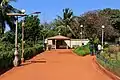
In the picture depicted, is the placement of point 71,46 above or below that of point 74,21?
below

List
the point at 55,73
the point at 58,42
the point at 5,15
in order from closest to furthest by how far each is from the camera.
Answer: the point at 55,73 → the point at 5,15 → the point at 58,42

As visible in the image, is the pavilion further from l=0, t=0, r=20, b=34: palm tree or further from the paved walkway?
the paved walkway

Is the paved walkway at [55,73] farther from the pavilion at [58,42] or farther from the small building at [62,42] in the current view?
the pavilion at [58,42]

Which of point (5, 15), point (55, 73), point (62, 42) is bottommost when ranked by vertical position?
point (55, 73)

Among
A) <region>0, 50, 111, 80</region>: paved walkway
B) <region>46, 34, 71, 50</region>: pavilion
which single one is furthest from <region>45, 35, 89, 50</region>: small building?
<region>0, 50, 111, 80</region>: paved walkway

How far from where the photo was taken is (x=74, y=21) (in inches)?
3113

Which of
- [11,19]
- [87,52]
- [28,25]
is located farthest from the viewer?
[28,25]

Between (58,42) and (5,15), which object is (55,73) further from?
(58,42)

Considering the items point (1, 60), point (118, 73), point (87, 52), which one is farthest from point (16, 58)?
point (87, 52)

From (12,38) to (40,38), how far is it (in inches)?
1096

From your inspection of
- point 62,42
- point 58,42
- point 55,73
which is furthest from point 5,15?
point 62,42

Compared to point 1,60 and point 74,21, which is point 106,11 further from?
point 1,60

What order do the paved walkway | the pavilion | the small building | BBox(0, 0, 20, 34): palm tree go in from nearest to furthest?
the paved walkway
BBox(0, 0, 20, 34): palm tree
the small building
the pavilion

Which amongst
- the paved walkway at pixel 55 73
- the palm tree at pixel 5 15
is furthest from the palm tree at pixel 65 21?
the paved walkway at pixel 55 73
